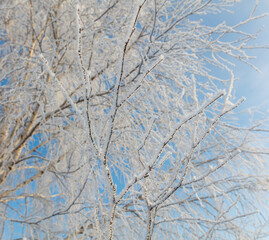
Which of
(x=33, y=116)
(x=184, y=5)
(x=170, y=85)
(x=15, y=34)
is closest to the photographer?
(x=184, y=5)

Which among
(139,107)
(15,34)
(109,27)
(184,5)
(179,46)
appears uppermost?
(15,34)

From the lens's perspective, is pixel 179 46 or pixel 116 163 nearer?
pixel 179 46

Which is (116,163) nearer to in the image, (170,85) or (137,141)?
(137,141)

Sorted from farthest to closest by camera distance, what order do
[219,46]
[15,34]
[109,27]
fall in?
[15,34] < [109,27] < [219,46]

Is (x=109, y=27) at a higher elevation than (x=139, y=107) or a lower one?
higher

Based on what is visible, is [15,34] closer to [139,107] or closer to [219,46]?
[139,107]

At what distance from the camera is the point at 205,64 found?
2.56 meters

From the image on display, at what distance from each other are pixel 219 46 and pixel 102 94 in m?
1.17

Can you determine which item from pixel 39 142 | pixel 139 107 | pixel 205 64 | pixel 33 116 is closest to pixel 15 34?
pixel 33 116

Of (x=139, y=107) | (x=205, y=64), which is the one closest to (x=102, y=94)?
(x=139, y=107)

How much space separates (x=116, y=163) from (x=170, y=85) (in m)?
1.01

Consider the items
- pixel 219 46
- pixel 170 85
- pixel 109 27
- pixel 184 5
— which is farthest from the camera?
pixel 109 27

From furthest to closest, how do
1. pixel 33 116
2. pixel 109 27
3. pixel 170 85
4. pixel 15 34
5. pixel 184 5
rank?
1. pixel 15 34
2. pixel 33 116
3. pixel 109 27
4. pixel 170 85
5. pixel 184 5

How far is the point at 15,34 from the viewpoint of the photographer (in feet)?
10.6
